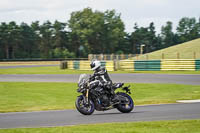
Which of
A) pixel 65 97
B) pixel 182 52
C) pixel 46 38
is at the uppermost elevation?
pixel 46 38

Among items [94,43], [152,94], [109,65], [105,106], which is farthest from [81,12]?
[105,106]

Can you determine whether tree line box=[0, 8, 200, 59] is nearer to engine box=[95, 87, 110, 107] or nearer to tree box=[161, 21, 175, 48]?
tree box=[161, 21, 175, 48]

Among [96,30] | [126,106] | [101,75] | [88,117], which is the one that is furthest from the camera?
[96,30]

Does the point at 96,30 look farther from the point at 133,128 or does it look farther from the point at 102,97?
the point at 133,128

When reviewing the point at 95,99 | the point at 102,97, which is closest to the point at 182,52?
the point at 102,97

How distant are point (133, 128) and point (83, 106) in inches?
105

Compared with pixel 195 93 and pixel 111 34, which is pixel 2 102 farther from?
pixel 111 34

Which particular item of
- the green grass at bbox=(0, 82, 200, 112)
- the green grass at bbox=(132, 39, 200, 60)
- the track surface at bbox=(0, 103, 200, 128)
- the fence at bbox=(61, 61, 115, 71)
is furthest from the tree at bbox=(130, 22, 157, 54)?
the track surface at bbox=(0, 103, 200, 128)

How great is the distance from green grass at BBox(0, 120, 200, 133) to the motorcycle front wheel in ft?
5.93

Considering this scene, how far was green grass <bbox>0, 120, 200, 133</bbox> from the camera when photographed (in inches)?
340

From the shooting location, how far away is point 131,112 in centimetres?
1198

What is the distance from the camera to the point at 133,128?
9047 mm

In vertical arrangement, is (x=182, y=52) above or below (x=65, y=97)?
above

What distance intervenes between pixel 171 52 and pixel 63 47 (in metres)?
61.7
